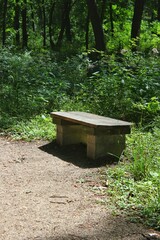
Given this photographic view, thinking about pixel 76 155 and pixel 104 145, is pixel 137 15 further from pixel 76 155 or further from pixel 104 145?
pixel 104 145

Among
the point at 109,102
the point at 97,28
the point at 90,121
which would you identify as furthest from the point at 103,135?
the point at 97,28

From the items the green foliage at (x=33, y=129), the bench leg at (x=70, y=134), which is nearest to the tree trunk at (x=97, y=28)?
the green foliage at (x=33, y=129)

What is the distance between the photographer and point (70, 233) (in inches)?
123

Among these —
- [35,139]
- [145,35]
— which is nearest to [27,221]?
[35,139]

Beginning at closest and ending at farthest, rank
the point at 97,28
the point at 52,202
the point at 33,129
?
1. the point at 52,202
2. the point at 33,129
3. the point at 97,28

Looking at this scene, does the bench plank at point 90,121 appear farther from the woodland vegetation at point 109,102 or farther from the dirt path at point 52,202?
the dirt path at point 52,202

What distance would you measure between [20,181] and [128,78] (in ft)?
13.0

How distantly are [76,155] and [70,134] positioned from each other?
0.58 meters

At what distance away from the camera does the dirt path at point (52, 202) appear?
315cm

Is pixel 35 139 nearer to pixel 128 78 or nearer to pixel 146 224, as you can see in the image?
pixel 128 78

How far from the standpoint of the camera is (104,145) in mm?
5254

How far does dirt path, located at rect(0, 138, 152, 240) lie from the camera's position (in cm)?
315

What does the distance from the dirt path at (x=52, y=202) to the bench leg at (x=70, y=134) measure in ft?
1.07

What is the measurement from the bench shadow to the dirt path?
0.01 metres
